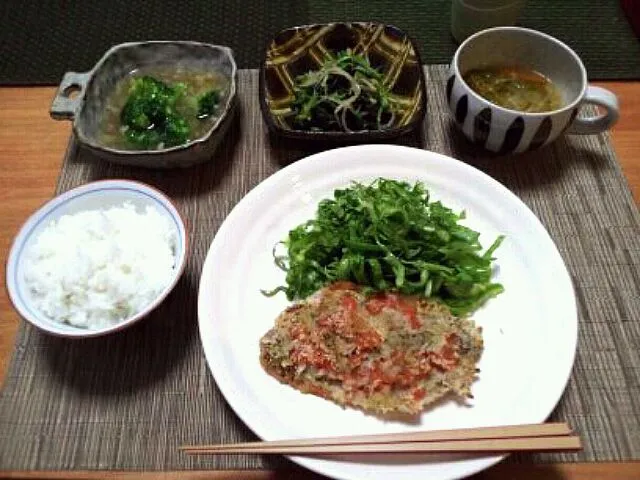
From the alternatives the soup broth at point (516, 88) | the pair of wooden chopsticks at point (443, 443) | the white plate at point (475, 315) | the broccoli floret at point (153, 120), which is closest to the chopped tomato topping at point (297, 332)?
the white plate at point (475, 315)

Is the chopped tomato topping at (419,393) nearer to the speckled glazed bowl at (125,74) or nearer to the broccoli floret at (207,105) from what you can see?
the speckled glazed bowl at (125,74)

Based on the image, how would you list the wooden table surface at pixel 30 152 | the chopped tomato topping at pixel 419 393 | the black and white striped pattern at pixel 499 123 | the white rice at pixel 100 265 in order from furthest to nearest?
the wooden table surface at pixel 30 152 < the black and white striped pattern at pixel 499 123 < the white rice at pixel 100 265 < the chopped tomato topping at pixel 419 393

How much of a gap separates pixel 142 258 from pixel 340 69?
0.94 metres

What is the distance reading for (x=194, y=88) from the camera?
76.9 inches

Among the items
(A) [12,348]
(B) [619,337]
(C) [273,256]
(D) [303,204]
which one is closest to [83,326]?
(A) [12,348]

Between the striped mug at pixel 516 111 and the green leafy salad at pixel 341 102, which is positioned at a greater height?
the striped mug at pixel 516 111

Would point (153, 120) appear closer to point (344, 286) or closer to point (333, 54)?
point (333, 54)

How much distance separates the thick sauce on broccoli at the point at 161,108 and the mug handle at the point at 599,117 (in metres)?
1.17

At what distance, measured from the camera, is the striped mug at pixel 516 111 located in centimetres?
167

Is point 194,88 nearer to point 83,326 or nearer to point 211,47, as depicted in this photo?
point 211,47

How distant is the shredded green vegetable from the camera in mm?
1470

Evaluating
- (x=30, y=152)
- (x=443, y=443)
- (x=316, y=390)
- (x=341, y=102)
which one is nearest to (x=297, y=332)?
(x=316, y=390)

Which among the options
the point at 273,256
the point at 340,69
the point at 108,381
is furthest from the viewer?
the point at 340,69

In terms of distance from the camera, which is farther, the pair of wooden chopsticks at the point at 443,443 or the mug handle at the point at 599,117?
the mug handle at the point at 599,117
